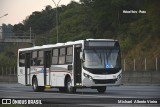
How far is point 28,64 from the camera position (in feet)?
57.6

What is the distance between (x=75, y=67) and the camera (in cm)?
1758

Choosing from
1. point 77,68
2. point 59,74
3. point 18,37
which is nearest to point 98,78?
point 77,68

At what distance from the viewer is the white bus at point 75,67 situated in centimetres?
1628

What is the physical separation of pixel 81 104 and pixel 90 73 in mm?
8818

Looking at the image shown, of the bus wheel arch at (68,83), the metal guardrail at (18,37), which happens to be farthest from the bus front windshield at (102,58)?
the metal guardrail at (18,37)

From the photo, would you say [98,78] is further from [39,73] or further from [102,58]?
[39,73]

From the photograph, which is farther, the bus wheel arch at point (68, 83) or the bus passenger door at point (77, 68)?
the bus wheel arch at point (68, 83)

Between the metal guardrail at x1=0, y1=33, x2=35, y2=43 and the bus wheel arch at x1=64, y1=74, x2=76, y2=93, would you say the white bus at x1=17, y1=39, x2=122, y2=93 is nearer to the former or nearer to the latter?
the bus wheel arch at x1=64, y1=74, x2=76, y2=93

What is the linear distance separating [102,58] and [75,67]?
152cm

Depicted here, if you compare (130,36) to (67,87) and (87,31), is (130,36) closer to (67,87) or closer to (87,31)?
(87,31)

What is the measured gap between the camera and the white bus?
16.3 m

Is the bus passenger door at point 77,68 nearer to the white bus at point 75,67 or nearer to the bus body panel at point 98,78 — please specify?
the white bus at point 75,67

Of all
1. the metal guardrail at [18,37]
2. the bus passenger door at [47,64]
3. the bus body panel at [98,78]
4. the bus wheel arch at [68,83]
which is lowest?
the bus wheel arch at [68,83]

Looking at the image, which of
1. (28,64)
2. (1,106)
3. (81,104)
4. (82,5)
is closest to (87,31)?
(82,5)
